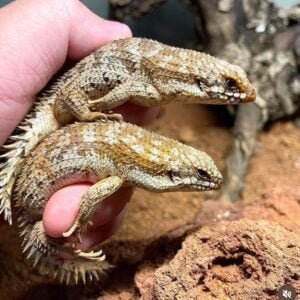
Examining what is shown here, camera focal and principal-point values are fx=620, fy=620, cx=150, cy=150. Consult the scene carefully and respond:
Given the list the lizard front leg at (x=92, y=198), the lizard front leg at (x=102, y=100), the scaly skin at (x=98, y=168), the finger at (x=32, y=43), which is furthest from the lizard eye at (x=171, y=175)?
the finger at (x=32, y=43)

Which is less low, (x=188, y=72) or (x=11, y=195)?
(x=188, y=72)

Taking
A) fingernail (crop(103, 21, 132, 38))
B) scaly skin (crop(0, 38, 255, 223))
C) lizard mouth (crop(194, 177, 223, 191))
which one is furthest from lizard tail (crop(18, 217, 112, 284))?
fingernail (crop(103, 21, 132, 38))

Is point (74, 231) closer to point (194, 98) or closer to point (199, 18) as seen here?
point (194, 98)

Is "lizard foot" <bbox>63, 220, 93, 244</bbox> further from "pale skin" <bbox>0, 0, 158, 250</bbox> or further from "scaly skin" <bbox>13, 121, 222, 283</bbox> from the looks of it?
"pale skin" <bbox>0, 0, 158, 250</bbox>

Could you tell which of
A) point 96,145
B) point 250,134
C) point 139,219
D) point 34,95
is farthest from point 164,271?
point 250,134

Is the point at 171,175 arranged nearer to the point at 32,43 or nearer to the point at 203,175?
the point at 203,175

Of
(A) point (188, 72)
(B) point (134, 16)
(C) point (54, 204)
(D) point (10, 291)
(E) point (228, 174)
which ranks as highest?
(A) point (188, 72)

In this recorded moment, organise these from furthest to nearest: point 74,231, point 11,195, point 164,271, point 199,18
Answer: point 199,18 → point 11,195 → point 74,231 → point 164,271
